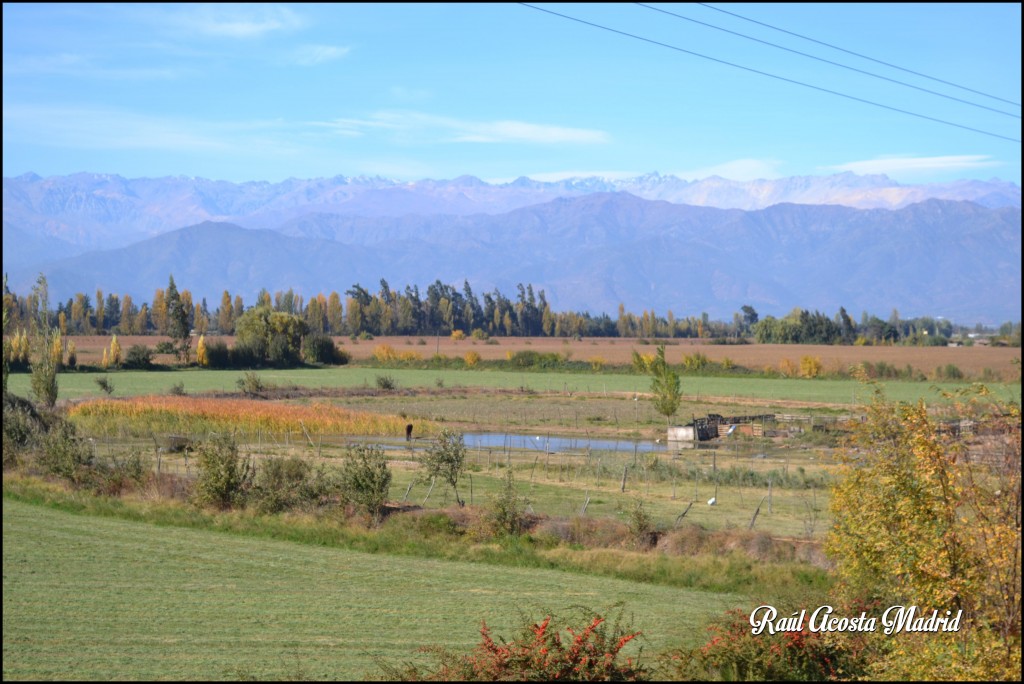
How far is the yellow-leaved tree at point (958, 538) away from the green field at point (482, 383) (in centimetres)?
5296

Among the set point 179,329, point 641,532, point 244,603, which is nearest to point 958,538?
point 244,603

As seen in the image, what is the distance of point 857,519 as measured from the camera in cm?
1573

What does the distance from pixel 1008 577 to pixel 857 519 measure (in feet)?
15.8

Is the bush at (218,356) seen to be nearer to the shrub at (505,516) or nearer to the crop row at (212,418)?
the crop row at (212,418)

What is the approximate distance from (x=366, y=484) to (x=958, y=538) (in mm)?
17580

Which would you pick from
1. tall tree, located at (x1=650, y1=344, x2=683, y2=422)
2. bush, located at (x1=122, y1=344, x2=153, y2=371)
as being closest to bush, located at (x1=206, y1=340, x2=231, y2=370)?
bush, located at (x1=122, y1=344, x2=153, y2=371)

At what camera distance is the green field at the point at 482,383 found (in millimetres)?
67750

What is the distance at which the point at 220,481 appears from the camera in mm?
27641

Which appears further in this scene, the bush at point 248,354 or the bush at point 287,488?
the bush at point 248,354

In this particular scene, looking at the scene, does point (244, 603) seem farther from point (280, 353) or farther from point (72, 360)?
point (280, 353)

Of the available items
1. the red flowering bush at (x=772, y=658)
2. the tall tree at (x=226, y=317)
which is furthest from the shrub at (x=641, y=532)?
the tall tree at (x=226, y=317)
